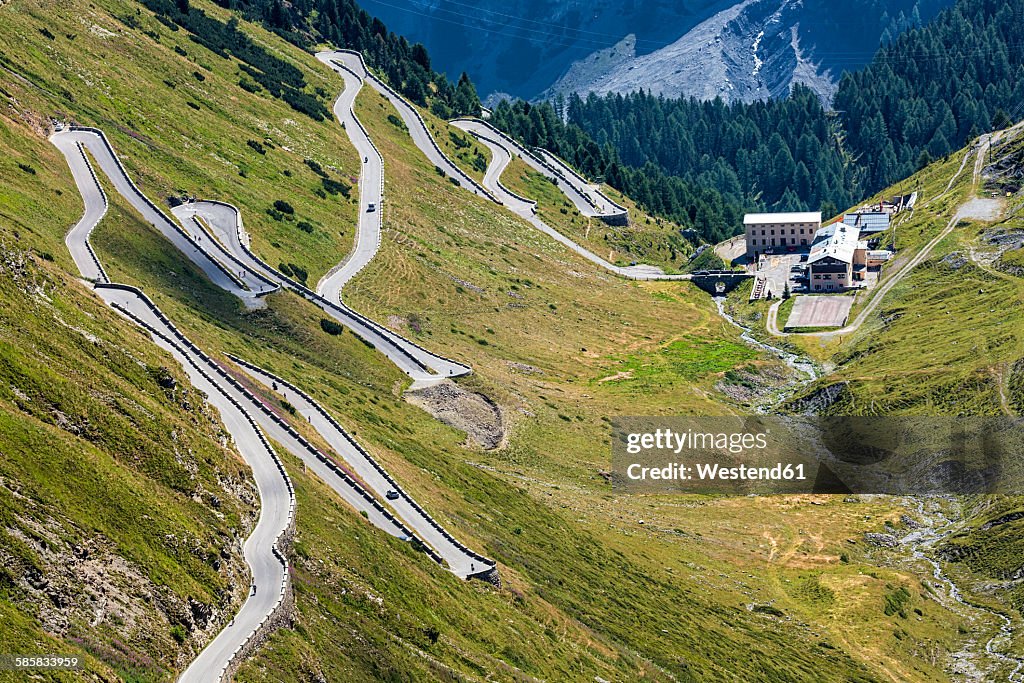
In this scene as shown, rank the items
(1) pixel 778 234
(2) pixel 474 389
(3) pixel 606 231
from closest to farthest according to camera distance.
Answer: (2) pixel 474 389 → (1) pixel 778 234 → (3) pixel 606 231

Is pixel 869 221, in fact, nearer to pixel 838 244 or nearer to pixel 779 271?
pixel 838 244

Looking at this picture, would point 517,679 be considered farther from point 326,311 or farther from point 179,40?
point 179,40

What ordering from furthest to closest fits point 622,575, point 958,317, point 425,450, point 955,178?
1. point 955,178
2. point 958,317
3. point 425,450
4. point 622,575

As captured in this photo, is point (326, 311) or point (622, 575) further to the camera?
point (326, 311)

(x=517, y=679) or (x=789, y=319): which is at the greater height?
(x=789, y=319)

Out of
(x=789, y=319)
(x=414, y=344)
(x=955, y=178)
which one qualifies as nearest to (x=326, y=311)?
(x=414, y=344)

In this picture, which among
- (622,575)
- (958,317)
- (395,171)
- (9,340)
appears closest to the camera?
(9,340)

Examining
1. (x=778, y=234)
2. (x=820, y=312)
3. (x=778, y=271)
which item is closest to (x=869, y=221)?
(x=778, y=234)

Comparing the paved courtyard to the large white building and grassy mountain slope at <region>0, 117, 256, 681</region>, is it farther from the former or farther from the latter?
grassy mountain slope at <region>0, 117, 256, 681</region>
